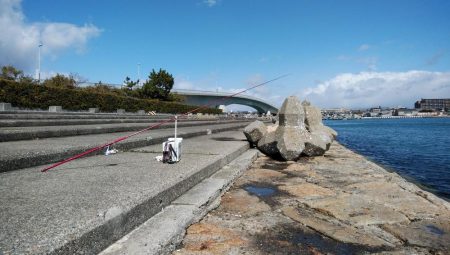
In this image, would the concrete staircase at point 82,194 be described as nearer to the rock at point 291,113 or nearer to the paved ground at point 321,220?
the paved ground at point 321,220

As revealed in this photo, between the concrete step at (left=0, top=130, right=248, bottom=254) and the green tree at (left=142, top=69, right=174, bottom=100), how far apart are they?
47116mm

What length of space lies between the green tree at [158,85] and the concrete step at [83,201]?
47.1 m

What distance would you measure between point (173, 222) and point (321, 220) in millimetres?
1458

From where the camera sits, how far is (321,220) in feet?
10.4

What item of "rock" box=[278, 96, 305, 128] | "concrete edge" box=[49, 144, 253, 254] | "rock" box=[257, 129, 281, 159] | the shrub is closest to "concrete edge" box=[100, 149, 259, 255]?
"concrete edge" box=[49, 144, 253, 254]

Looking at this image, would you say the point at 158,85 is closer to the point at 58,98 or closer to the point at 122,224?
the point at 58,98

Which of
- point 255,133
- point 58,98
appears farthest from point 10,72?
point 255,133

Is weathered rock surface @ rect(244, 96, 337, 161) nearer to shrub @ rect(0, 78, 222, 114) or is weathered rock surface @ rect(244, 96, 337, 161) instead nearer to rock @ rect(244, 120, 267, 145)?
rock @ rect(244, 120, 267, 145)

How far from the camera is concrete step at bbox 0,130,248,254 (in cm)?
180

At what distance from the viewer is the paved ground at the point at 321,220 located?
8.34 ft

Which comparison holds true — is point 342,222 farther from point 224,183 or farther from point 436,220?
point 224,183

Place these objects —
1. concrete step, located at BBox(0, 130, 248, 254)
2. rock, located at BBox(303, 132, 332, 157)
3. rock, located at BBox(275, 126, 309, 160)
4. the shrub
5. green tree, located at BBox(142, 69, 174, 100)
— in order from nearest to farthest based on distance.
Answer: concrete step, located at BBox(0, 130, 248, 254) → rock, located at BBox(275, 126, 309, 160) → rock, located at BBox(303, 132, 332, 157) → the shrub → green tree, located at BBox(142, 69, 174, 100)

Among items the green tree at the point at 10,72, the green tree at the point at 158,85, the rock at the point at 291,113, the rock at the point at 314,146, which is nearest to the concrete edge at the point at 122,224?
the rock at the point at 291,113

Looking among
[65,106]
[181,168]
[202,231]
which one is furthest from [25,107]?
[202,231]
